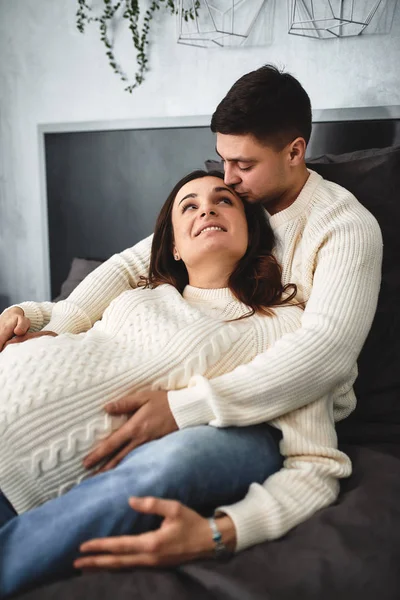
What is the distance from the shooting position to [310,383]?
3.64ft

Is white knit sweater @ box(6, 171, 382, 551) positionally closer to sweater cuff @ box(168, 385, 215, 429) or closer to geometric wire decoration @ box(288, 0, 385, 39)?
sweater cuff @ box(168, 385, 215, 429)

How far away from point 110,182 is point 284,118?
1243 millimetres

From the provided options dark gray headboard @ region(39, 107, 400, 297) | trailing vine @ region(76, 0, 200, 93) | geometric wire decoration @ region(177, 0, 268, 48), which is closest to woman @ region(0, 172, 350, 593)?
dark gray headboard @ region(39, 107, 400, 297)

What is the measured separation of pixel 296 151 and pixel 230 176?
0.18 m

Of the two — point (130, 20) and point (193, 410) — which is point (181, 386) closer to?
point (193, 410)

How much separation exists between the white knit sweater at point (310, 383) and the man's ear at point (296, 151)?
160 millimetres

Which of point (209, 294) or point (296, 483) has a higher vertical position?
point (209, 294)

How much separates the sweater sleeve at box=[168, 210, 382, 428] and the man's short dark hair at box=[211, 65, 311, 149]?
1.21ft

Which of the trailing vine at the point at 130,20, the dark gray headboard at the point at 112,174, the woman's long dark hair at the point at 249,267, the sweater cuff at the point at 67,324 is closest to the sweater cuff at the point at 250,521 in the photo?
the woman's long dark hair at the point at 249,267

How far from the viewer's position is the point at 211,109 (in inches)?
91.2

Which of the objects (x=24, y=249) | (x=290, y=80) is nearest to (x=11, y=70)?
(x=24, y=249)

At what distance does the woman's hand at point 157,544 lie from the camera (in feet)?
2.91

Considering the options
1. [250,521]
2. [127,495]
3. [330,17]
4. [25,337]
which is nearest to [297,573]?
[250,521]

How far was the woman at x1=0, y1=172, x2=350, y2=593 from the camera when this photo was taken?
96 cm
